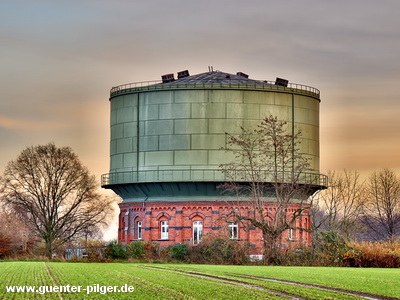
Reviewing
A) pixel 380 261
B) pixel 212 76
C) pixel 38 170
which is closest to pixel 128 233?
pixel 38 170

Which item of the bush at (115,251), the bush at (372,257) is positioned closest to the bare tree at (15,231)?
the bush at (115,251)

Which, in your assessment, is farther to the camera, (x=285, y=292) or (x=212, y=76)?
(x=212, y=76)

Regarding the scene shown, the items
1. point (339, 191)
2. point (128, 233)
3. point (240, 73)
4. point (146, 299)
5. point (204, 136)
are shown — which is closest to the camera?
point (146, 299)

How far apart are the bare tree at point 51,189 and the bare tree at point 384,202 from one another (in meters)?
26.0

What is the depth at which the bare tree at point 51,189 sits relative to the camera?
5888cm

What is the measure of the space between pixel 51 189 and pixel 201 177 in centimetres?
1280

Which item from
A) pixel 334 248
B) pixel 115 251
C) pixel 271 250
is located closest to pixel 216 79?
pixel 115 251

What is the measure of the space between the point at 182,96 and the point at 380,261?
19737 mm

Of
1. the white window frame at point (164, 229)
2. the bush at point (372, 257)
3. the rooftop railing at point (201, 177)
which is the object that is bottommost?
the bush at point (372, 257)

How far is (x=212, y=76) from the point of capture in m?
59.2

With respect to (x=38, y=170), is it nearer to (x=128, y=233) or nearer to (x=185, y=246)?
(x=128, y=233)

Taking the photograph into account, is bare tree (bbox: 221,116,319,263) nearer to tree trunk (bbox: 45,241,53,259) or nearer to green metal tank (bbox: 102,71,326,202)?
green metal tank (bbox: 102,71,326,202)

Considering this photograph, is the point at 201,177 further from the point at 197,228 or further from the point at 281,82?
the point at 281,82

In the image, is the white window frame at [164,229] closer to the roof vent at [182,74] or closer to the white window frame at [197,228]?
the white window frame at [197,228]
